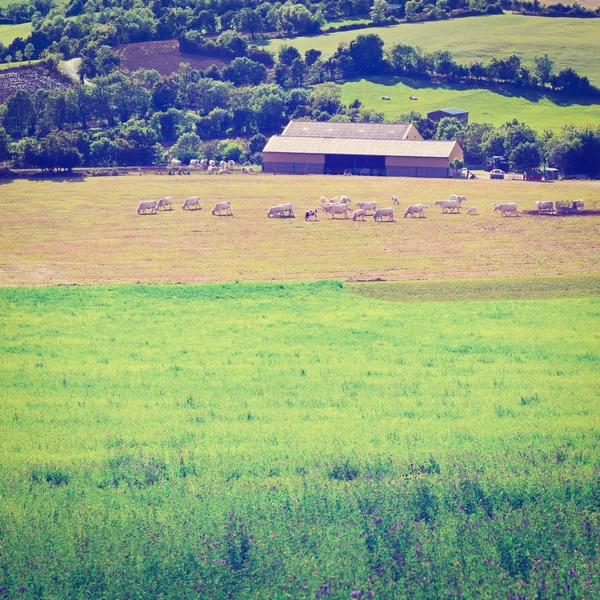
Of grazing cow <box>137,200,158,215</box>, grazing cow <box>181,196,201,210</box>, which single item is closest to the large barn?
grazing cow <box>181,196,201,210</box>

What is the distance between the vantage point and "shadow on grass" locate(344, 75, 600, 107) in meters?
90.2

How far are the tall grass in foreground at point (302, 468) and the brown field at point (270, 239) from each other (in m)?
11.8

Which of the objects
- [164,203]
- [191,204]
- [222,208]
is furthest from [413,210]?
[164,203]

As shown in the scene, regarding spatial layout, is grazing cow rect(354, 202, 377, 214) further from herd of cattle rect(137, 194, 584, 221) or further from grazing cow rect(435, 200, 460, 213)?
grazing cow rect(435, 200, 460, 213)

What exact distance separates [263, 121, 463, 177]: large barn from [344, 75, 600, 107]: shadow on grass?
809 inches

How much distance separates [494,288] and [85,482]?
2065 cm

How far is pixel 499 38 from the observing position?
11131cm

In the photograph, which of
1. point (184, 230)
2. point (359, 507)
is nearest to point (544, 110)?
point (184, 230)

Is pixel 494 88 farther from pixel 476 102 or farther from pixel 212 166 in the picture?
pixel 212 166

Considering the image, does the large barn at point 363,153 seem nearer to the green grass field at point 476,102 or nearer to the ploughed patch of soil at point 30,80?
the green grass field at point 476,102

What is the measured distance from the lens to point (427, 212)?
4878 centimetres

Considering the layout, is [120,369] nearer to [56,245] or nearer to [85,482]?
[85,482]

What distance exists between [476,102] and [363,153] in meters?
26.5

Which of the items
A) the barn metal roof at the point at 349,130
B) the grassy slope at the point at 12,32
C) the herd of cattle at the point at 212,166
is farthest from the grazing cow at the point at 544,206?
the grassy slope at the point at 12,32
